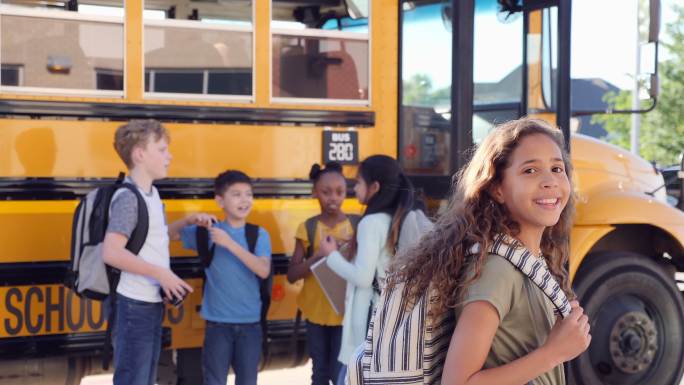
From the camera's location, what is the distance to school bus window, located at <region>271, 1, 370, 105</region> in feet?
14.8

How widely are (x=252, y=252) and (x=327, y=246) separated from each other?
0.34 metres

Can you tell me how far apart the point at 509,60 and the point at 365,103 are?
90cm

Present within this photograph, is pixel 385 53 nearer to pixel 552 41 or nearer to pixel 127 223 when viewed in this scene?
pixel 552 41

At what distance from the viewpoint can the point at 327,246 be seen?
412 centimetres

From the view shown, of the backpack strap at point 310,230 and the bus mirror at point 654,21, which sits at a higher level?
the bus mirror at point 654,21

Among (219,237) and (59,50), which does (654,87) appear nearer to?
(219,237)

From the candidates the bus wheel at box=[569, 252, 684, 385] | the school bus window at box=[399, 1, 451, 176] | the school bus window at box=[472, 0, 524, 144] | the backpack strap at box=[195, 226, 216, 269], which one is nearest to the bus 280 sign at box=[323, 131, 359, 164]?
the school bus window at box=[399, 1, 451, 176]

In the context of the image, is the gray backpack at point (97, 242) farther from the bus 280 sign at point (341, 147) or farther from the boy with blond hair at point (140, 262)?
the bus 280 sign at point (341, 147)

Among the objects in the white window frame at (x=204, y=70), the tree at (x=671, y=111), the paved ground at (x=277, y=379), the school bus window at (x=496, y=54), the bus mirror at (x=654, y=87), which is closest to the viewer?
the white window frame at (x=204, y=70)

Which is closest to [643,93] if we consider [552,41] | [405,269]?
[552,41]

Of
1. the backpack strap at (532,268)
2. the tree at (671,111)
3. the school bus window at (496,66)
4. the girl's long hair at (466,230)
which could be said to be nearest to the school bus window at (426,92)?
Answer: the school bus window at (496,66)

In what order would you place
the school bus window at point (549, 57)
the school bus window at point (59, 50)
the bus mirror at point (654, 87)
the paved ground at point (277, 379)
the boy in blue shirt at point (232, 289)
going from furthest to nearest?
the paved ground at point (277, 379) → the bus mirror at point (654, 87) → the school bus window at point (549, 57) → the boy in blue shirt at point (232, 289) → the school bus window at point (59, 50)

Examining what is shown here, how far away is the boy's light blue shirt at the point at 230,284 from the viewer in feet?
13.7

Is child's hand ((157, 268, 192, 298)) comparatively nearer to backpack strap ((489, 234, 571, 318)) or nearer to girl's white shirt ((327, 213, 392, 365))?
girl's white shirt ((327, 213, 392, 365))
